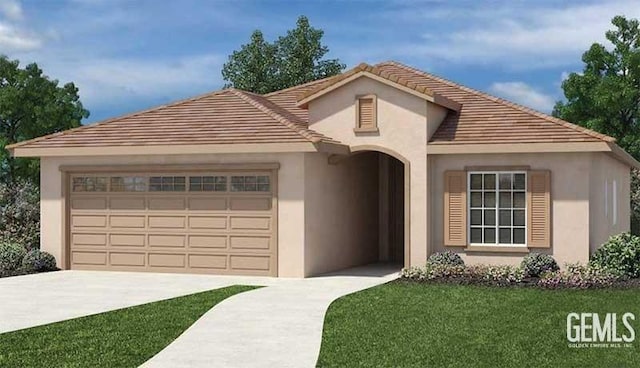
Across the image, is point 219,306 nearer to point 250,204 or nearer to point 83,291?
point 83,291

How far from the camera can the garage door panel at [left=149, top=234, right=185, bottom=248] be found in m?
20.0

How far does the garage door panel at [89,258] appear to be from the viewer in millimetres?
20891

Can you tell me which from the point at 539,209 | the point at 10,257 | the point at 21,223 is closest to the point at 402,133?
the point at 539,209

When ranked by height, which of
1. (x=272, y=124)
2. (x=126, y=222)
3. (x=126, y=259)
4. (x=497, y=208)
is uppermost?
(x=272, y=124)

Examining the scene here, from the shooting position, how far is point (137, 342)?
453 inches

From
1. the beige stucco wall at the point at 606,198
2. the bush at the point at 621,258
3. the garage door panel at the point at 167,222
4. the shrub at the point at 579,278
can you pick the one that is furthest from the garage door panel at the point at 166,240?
the beige stucco wall at the point at 606,198

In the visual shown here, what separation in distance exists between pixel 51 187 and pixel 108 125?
6.72 ft

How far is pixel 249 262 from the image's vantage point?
19375 millimetres

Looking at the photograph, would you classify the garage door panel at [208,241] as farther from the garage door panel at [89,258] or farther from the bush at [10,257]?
the bush at [10,257]

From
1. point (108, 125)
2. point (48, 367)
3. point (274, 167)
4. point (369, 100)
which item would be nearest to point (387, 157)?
point (369, 100)

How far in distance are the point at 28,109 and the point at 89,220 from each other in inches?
944

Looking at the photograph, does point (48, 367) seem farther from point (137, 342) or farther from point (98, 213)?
point (98, 213)

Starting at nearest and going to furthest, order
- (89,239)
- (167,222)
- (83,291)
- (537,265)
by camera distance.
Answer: (83,291) < (537,265) < (167,222) < (89,239)

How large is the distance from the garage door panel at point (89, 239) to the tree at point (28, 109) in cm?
2217
